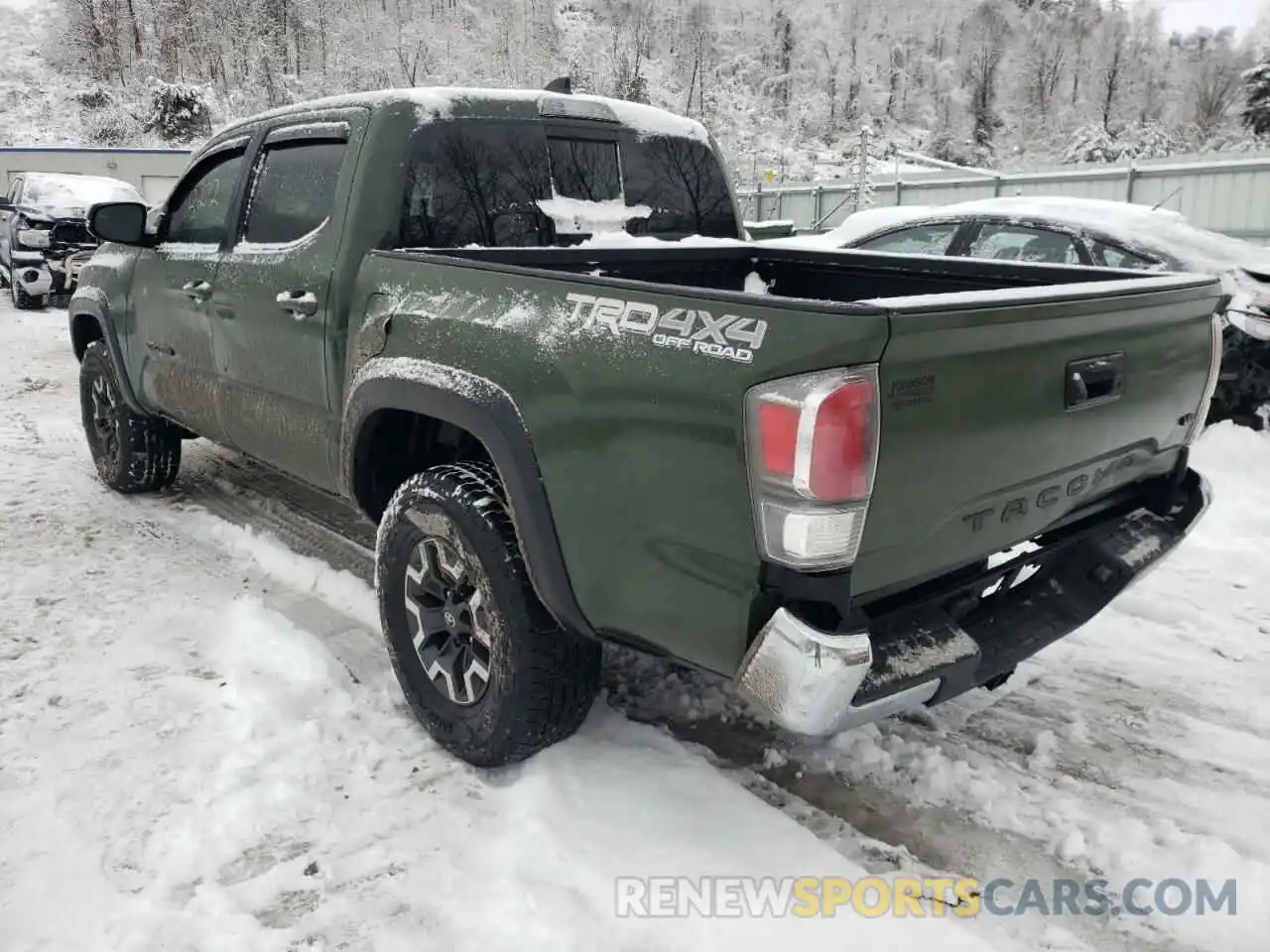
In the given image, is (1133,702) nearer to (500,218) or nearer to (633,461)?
(633,461)

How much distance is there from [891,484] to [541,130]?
227cm

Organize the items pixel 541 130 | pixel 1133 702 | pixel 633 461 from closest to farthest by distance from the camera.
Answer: pixel 633 461, pixel 1133 702, pixel 541 130

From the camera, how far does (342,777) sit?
2820 mm

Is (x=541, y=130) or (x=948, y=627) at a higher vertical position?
(x=541, y=130)

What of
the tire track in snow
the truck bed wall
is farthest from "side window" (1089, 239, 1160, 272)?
the tire track in snow

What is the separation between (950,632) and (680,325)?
995mm

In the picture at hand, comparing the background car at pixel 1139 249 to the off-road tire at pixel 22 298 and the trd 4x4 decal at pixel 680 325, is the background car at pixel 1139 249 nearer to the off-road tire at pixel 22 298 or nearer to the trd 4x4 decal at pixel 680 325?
the trd 4x4 decal at pixel 680 325

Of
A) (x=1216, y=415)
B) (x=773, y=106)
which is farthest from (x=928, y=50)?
(x=1216, y=415)

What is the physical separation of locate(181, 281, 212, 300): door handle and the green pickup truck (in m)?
0.02

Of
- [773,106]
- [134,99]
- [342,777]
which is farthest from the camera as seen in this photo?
[773,106]

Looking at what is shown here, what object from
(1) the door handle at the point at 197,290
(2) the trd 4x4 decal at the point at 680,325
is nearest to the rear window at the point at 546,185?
(2) the trd 4x4 decal at the point at 680,325

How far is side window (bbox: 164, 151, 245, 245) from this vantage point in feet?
13.9

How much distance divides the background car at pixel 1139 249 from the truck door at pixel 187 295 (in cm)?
324

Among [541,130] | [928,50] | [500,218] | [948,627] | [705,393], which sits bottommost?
[948,627]
